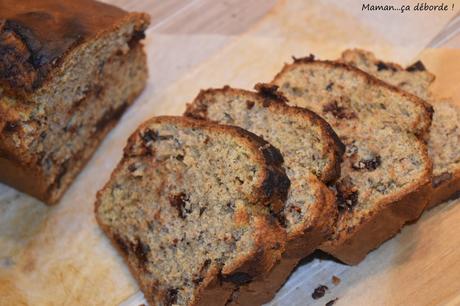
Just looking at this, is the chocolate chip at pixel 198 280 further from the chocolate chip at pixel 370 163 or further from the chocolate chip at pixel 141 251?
the chocolate chip at pixel 370 163

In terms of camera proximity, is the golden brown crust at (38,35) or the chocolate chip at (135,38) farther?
the chocolate chip at (135,38)

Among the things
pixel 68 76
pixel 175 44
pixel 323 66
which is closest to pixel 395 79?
pixel 323 66

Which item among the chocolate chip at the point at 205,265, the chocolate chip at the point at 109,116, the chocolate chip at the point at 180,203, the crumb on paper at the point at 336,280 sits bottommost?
the crumb on paper at the point at 336,280

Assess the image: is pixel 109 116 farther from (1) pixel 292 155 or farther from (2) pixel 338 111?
(2) pixel 338 111

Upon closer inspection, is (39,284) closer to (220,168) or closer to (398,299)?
(220,168)

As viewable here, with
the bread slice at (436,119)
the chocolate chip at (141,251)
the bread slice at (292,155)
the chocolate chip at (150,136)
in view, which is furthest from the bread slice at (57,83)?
the bread slice at (436,119)

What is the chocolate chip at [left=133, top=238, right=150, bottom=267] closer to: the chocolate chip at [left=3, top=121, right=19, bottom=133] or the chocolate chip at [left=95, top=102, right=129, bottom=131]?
the chocolate chip at [left=3, top=121, right=19, bottom=133]

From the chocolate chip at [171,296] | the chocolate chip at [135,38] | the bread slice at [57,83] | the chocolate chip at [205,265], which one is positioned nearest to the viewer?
the chocolate chip at [205,265]
